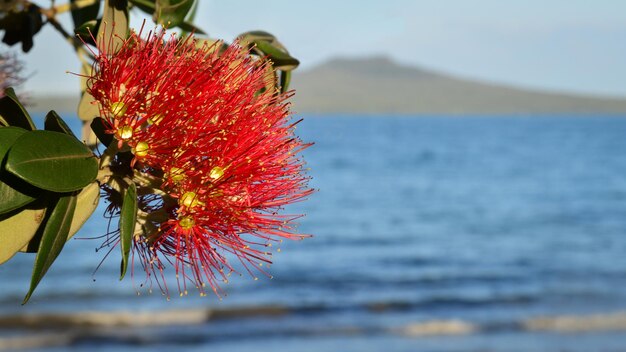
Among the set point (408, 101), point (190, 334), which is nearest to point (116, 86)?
point (190, 334)

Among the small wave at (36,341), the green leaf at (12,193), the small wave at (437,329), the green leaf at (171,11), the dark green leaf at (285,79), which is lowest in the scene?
the small wave at (36,341)

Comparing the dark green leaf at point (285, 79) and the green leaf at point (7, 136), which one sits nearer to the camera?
the green leaf at point (7, 136)

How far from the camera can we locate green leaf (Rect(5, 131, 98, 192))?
26.1 inches

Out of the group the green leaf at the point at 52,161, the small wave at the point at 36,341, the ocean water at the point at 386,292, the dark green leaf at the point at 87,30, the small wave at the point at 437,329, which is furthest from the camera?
the small wave at the point at 437,329

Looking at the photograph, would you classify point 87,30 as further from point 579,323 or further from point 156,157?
point 579,323

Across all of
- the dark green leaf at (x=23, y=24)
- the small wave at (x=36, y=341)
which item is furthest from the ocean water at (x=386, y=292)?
the dark green leaf at (x=23, y=24)

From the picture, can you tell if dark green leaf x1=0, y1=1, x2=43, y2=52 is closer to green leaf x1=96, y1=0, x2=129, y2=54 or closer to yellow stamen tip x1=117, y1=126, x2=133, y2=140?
green leaf x1=96, y1=0, x2=129, y2=54

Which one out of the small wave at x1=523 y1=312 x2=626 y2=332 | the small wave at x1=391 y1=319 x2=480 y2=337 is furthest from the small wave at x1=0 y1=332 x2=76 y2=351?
the small wave at x1=523 y1=312 x2=626 y2=332

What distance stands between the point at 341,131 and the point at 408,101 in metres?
37.8

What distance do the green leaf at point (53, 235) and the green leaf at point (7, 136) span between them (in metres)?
0.07

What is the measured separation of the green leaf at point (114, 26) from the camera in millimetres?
826

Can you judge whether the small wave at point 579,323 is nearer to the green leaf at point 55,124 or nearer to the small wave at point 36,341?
the small wave at point 36,341

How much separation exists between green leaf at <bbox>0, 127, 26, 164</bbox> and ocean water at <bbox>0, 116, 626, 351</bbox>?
164cm

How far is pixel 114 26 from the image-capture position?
0.84 metres
